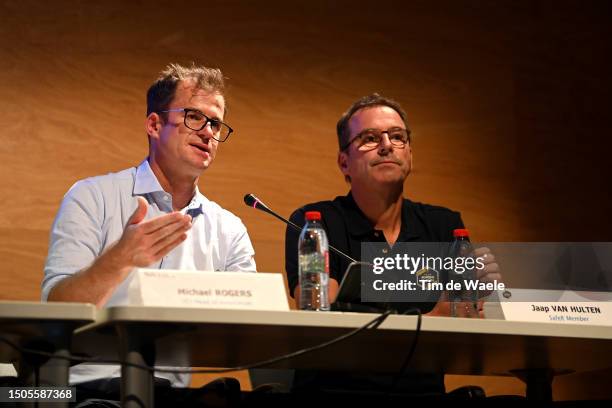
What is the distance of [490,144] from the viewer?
3.60 m

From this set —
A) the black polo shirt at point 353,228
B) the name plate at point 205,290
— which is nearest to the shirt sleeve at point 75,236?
the black polo shirt at point 353,228

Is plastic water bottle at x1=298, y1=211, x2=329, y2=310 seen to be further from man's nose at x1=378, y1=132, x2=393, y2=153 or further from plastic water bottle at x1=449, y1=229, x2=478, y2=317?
man's nose at x1=378, y1=132, x2=393, y2=153

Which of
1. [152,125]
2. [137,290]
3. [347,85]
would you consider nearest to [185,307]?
[137,290]

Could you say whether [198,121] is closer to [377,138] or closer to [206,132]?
[206,132]

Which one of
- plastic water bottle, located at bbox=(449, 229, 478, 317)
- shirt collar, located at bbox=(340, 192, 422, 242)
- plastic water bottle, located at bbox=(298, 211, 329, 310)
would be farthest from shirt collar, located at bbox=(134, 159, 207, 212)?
plastic water bottle, located at bbox=(449, 229, 478, 317)

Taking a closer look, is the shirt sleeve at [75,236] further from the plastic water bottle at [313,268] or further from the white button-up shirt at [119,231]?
the plastic water bottle at [313,268]

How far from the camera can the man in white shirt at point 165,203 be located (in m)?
2.20

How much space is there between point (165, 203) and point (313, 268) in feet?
2.60

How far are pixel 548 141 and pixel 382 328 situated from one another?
250 cm

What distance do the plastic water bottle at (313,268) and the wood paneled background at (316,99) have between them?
1204mm

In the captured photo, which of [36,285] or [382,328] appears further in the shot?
[36,285]

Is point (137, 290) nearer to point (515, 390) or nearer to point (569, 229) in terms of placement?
point (515, 390)

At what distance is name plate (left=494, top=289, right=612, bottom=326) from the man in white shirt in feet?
2.98

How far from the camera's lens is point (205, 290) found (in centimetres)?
134
